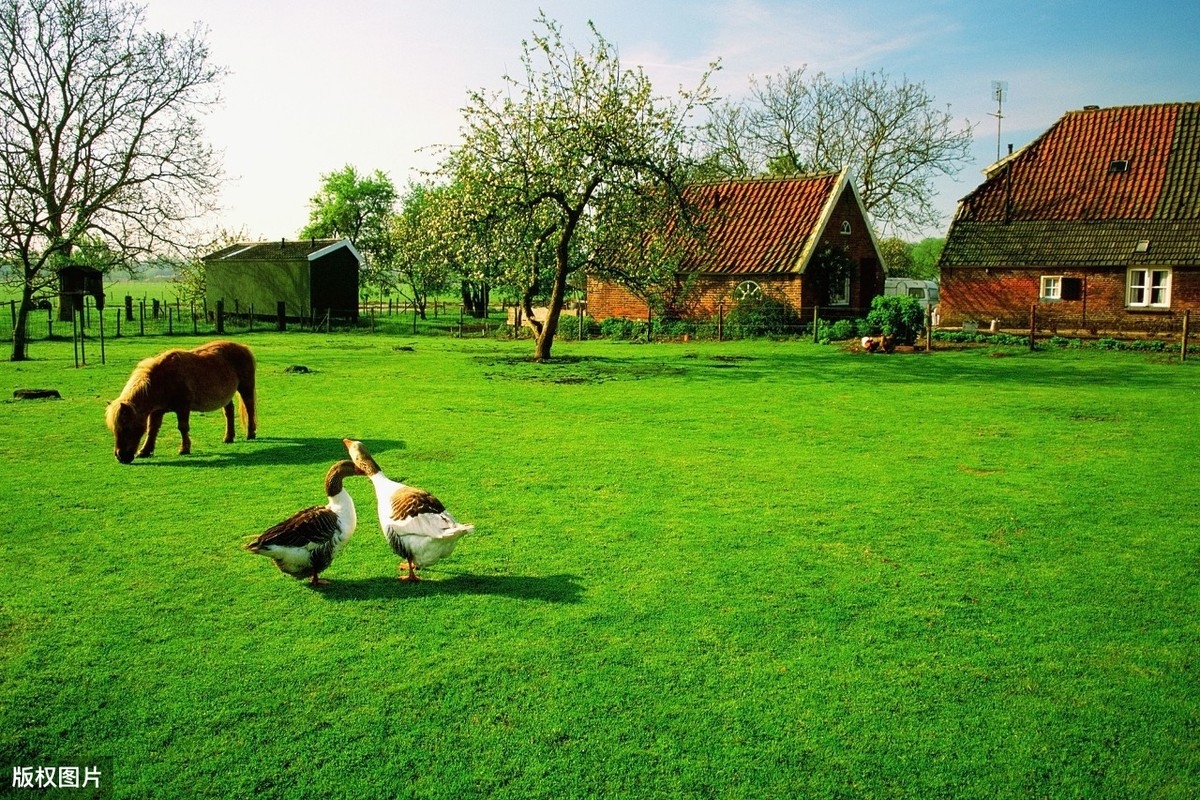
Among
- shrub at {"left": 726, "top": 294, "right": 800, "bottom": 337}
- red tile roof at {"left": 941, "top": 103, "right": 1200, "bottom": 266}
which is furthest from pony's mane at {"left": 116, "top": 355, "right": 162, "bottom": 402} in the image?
red tile roof at {"left": 941, "top": 103, "right": 1200, "bottom": 266}

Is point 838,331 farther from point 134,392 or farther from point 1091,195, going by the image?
point 134,392

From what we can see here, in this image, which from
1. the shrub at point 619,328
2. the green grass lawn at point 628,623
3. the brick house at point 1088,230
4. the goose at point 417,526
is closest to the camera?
the green grass lawn at point 628,623

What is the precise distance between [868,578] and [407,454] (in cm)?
671

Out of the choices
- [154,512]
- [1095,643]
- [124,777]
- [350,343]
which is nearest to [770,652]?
[1095,643]

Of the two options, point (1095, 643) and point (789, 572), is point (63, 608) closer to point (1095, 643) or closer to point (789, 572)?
point (789, 572)

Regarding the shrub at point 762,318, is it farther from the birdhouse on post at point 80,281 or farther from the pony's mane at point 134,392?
the pony's mane at point 134,392

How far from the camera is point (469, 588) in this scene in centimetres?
667

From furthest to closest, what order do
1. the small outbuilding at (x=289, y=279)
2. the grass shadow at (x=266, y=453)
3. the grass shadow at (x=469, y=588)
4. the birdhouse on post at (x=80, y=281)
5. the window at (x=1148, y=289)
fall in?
the small outbuilding at (x=289, y=279)
the window at (x=1148, y=289)
the birdhouse on post at (x=80, y=281)
the grass shadow at (x=266, y=453)
the grass shadow at (x=469, y=588)

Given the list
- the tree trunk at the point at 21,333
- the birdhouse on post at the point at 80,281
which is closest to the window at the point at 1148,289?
the birdhouse on post at the point at 80,281

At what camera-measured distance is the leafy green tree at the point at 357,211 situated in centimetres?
6762

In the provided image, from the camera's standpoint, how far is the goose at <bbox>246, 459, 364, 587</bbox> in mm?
6238

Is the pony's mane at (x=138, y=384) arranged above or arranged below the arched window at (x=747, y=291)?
below

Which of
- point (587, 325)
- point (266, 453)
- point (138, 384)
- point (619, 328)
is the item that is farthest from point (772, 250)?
point (138, 384)

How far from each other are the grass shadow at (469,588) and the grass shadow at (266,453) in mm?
4677
